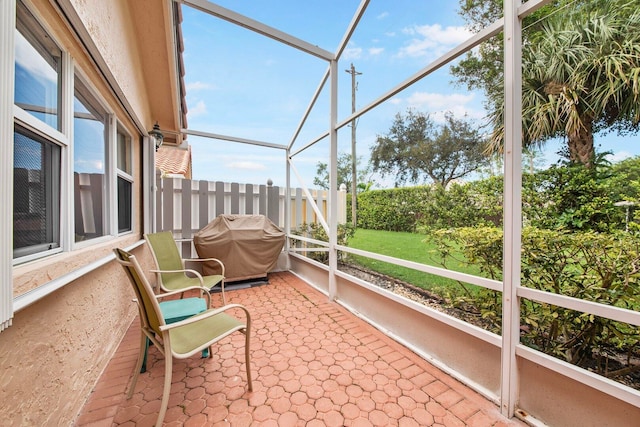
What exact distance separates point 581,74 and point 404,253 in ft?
7.34

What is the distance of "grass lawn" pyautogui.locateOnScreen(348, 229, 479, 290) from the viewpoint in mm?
2718

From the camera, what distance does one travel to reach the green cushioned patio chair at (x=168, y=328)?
149cm

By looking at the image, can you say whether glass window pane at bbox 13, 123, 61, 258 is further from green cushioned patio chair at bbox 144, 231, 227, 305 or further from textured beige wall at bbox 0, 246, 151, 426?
green cushioned patio chair at bbox 144, 231, 227, 305

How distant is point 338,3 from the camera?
3369 mm

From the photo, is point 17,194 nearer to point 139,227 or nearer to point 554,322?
point 139,227

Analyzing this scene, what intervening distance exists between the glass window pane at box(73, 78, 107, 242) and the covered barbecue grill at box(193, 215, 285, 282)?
1945mm

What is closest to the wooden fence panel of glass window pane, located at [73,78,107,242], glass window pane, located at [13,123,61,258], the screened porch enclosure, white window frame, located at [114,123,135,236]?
white window frame, located at [114,123,135,236]

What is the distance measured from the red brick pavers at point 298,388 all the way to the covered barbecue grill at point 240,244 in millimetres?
1668

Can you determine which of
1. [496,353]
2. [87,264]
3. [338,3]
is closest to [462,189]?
[496,353]

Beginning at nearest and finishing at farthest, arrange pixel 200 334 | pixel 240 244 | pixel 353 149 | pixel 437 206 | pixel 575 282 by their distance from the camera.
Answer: pixel 575 282 → pixel 200 334 → pixel 437 206 → pixel 353 149 → pixel 240 244

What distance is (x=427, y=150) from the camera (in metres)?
2.95

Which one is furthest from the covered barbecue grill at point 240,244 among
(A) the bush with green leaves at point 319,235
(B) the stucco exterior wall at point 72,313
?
(B) the stucco exterior wall at point 72,313

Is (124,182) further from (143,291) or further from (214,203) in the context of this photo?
(143,291)

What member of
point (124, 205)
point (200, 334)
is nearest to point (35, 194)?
point (200, 334)
